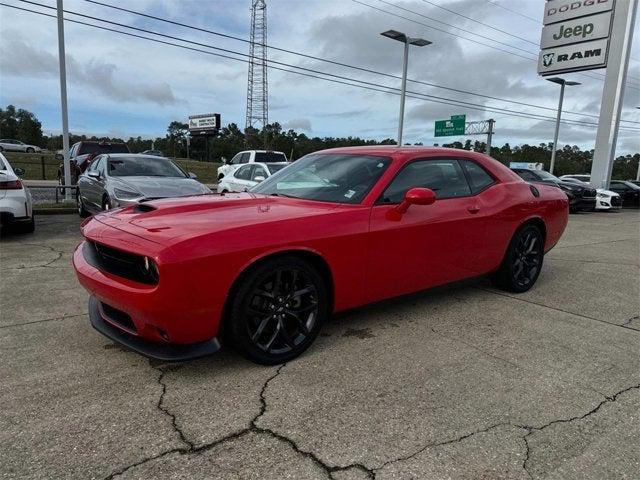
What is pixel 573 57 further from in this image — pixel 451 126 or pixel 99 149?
pixel 99 149

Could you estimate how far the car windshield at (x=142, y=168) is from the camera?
8984mm

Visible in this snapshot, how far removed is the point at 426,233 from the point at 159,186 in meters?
5.67

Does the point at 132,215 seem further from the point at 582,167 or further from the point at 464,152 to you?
the point at 582,167

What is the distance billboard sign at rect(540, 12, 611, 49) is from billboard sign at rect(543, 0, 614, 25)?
8.1 inches

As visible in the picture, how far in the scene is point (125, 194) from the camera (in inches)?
316

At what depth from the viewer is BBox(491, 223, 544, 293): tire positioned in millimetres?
4988

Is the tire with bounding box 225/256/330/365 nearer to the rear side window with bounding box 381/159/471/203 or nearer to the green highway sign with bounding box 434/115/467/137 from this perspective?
the rear side window with bounding box 381/159/471/203

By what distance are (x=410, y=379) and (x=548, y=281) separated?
11.4ft

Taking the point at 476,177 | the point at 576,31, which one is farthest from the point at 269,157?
the point at 576,31

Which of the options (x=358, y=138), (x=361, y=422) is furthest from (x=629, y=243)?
(x=358, y=138)

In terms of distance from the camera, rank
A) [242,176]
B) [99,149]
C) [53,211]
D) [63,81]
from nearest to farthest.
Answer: [53,211], [63,81], [242,176], [99,149]

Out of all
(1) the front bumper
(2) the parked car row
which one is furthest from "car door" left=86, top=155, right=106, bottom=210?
(2) the parked car row

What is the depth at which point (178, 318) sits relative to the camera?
2.77m

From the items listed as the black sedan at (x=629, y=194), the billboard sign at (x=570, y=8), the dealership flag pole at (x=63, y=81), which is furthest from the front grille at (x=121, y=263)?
the black sedan at (x=629, y=194)
